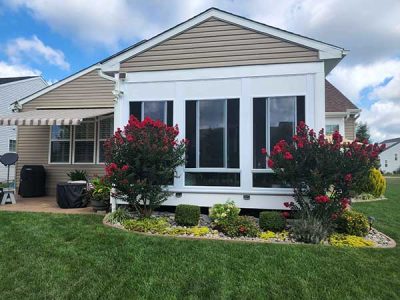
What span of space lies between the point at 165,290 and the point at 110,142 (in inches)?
192

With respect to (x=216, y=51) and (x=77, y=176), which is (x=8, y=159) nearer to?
(x=77, y=176)

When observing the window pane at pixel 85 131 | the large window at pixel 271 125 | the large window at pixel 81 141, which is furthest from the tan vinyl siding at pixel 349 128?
the window pane at pixel 85 131

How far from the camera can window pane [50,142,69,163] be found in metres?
14.6

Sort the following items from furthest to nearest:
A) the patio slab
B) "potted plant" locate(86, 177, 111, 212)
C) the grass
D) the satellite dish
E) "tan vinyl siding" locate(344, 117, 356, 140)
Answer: "tan vinyl siding" locate(344, 117, 356, 140)
the satellite dish
the patio slab
"potted plant" locate(86, 177, 111, 212)
the grass

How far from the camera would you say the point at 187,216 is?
27.7ft

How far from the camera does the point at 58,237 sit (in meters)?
7.20

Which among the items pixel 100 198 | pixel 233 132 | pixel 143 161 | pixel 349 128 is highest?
pixel 349 128

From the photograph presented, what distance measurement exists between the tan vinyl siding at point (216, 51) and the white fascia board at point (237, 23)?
12cm

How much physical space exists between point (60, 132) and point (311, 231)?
1213 cm

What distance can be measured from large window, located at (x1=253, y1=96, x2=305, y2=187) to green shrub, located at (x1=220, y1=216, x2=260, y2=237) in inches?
61.2

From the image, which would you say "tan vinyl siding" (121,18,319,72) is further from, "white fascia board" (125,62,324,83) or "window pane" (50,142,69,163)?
"window pane" (50,142,69,163)

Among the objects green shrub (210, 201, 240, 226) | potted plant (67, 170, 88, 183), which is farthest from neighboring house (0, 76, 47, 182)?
green shrub (210, 201, 240, 226)

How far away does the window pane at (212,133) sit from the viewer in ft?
30.7

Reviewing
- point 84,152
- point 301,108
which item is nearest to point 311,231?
point 301,108
